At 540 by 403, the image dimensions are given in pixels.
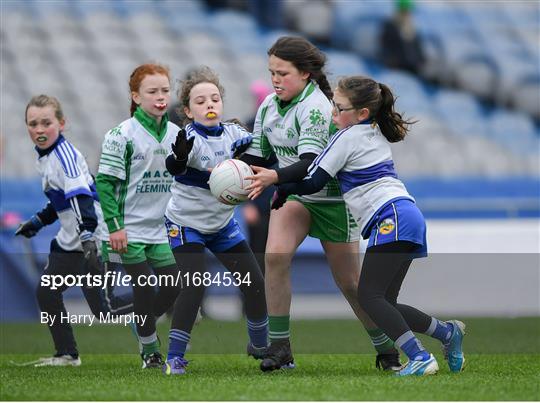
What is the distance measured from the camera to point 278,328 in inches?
258

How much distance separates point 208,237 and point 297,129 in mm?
811

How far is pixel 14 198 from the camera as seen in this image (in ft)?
42.7

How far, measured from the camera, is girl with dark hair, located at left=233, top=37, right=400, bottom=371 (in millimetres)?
6516

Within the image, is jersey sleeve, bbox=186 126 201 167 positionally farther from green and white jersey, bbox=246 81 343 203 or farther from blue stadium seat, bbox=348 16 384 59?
blue stadium seat, bbox=348 16 384 59

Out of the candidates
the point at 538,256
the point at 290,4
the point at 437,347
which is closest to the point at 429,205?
the point at 538,256

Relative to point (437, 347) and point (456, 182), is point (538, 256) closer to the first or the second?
point (437, 347)

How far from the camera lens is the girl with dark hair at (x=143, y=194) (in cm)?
673

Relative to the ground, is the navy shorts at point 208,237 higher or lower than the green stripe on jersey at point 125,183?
lower

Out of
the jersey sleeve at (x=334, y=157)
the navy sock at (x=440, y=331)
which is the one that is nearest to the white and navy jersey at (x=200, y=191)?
the jersey sleeve at (x=334, y=157)

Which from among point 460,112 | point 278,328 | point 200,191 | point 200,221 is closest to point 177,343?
point 278,328

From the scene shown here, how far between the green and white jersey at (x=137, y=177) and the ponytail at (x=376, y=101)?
1.21 meters

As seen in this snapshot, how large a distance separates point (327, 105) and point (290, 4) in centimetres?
1134

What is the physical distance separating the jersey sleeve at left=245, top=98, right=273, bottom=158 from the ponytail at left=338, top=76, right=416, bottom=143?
0.57 metres

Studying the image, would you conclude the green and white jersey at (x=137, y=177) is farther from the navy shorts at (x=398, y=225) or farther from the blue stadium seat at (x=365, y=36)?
the blue stadium seat at (x=365, y=36)
